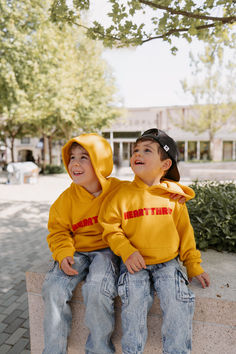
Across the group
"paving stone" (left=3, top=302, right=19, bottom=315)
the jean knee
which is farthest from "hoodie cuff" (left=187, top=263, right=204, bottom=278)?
"paving stone" (left=3, top=302, right=19, bottom=315)

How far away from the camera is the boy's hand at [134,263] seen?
1695 millimetres

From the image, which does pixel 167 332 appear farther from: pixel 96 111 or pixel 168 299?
pixel 96 111

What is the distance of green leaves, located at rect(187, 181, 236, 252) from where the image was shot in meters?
2.70

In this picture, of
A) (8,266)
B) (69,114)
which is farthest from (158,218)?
(69,114)

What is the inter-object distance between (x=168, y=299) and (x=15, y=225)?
531cm

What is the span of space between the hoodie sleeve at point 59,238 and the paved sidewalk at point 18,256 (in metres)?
0.33

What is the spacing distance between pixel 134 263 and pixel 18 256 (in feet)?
10.9

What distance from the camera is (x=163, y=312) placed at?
63.6 inches

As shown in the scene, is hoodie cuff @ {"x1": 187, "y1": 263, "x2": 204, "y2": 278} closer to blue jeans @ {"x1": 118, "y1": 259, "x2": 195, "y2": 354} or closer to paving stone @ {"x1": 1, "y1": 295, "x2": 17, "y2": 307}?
blue jeans @ {"x1": 118, "y1": 259, "x2": 195, "y2": 354}

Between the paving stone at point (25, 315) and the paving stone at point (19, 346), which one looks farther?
the paving stone at point (25, 315)

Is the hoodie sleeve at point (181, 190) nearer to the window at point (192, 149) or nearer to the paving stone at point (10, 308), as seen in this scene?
the paving stone at point (10, 308)

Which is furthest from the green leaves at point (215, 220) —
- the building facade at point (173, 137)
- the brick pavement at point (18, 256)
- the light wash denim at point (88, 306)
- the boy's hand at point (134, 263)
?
the building facade at point (173, 137)

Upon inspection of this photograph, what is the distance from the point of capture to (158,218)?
1.85 m

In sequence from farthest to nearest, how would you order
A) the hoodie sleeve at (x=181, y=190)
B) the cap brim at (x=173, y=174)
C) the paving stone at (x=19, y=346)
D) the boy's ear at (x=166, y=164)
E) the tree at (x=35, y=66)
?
the tree at (x=35, y=66) → the paving stone at (x=19, y=346) → the cap brim at (x=173, y=174) → the boy's ear at (x=166, y=164) → the hoodie sleeve at (x=181, y=190)
